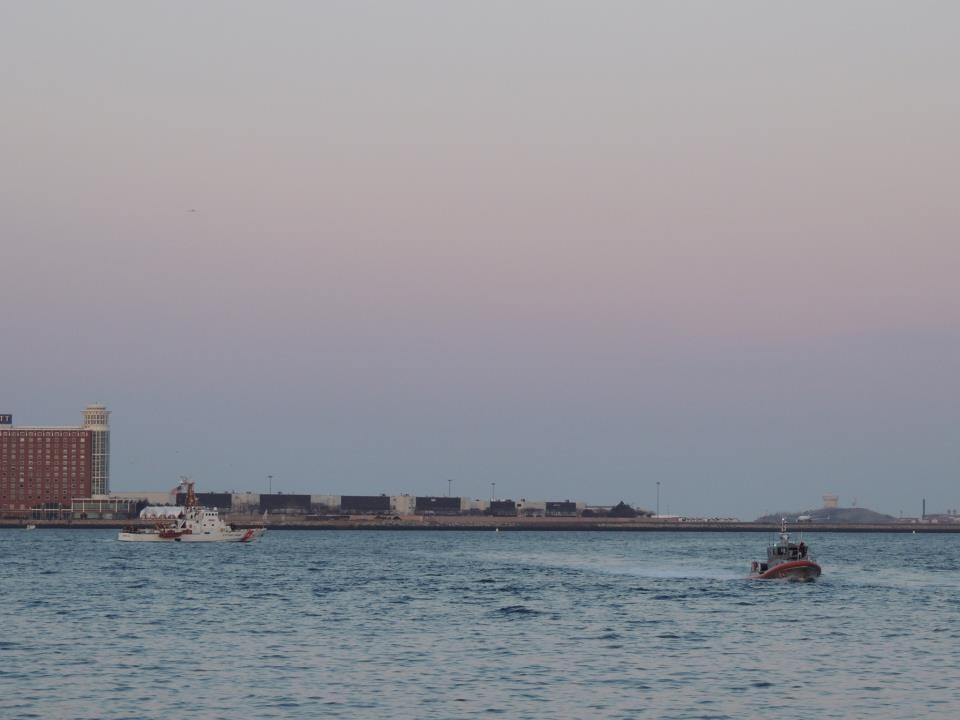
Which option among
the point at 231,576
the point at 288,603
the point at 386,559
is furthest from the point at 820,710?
the point at 386,559

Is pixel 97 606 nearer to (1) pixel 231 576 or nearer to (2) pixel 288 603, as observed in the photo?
(2) pixel 288 603

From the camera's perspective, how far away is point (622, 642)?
6512 centimetres

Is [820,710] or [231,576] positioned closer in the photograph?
[820,710]

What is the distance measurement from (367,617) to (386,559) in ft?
270

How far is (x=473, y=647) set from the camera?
2480 inches

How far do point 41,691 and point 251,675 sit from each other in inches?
311

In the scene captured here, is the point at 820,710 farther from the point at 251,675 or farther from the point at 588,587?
the point at 588,587

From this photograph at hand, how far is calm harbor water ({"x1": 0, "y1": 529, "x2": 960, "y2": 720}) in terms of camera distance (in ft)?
157

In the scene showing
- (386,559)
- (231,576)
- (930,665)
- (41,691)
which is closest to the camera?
(41,691)

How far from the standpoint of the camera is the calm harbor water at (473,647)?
48.0 m

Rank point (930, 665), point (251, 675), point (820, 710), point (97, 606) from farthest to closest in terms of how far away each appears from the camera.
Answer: point (97, 606), point (930, 665), point (251, 675), point (820, 710)

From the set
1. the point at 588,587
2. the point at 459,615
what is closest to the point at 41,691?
the point at 459,615

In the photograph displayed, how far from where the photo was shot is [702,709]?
46.8m

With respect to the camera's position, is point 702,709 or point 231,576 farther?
point 231,576
